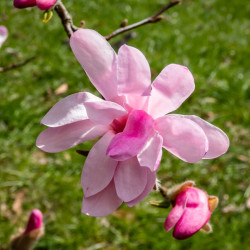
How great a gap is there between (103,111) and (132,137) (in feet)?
0.18

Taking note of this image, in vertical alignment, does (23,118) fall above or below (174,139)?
below

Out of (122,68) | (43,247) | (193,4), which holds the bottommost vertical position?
(193,4)

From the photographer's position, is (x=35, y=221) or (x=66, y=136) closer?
(x=66, y=136)

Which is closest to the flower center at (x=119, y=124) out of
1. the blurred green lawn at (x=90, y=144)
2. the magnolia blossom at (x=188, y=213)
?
the magnolia blossom at (x=188, y=213)

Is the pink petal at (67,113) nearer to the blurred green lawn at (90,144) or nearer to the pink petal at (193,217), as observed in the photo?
the pink petal at (193,217)

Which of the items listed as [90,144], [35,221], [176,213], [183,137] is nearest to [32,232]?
[35,221]

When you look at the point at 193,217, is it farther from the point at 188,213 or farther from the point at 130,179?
the point at 130,179

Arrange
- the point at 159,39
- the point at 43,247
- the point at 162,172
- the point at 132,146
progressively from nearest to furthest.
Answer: the point at 132,146 → the point at 43,247 → the point at 162,172 → the point at 159,39

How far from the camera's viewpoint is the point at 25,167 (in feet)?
5.70

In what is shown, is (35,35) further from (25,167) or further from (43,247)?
(43,247)

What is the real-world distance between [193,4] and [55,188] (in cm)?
295

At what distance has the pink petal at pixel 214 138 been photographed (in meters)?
0.53

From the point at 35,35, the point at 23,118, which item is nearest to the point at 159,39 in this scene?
the point at 35,35

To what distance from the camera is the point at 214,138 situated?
0.53 meters
